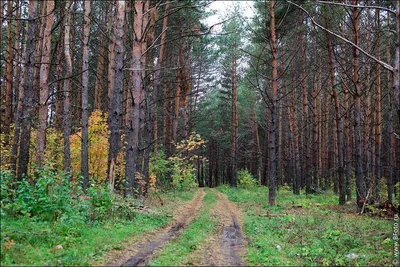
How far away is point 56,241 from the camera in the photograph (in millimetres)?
5730

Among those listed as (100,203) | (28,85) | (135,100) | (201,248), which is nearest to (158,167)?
(135,100)

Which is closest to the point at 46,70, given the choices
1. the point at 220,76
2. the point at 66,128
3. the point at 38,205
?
the point at 66,128

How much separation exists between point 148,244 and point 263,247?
244 cm

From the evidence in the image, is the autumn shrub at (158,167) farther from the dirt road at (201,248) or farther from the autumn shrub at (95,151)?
the dirt road at (201,248)

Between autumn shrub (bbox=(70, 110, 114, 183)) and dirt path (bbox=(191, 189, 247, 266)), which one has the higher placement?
autumn shrub (bbox=(70, 110, 114, 183))

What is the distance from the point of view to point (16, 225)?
5.94 m

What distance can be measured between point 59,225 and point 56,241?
571 mm

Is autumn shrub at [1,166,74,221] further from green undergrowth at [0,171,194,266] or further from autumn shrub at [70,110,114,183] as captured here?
autumn shrub at [70,110,114,183]

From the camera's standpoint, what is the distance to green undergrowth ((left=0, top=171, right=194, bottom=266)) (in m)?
5.01

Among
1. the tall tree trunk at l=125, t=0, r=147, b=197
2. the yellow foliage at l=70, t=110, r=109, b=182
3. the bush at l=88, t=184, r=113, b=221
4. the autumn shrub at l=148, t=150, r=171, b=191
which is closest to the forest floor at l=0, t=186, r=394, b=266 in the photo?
the bush at l=88, t=184, r=113, b=221

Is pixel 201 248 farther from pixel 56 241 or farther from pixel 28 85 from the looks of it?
pixel 28 85

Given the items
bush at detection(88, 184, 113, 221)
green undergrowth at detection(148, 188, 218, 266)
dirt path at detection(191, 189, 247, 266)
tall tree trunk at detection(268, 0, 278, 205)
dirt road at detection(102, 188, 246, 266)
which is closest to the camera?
green undergrowth at detection(148, 188, 218, 266)

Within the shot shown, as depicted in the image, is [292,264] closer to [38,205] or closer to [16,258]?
[16,258]

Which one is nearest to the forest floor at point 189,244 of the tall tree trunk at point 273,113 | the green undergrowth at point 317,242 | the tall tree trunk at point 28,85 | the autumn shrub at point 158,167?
the green undergrowth at point 317,242
